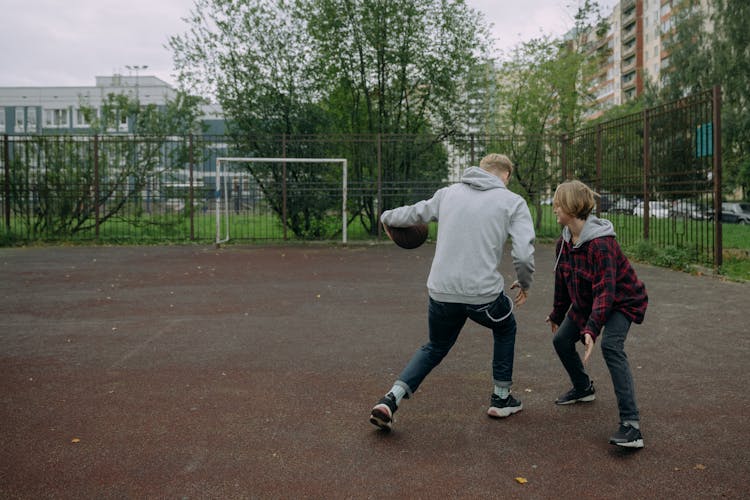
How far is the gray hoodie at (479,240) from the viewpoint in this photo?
388cm

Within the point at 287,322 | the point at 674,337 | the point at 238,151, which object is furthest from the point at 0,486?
the point at 238,151

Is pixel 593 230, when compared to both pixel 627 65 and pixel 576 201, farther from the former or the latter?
pixel 627 65

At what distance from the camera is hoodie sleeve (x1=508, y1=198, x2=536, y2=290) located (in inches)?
150

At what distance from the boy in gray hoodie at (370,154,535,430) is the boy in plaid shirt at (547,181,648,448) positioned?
0.99 ft

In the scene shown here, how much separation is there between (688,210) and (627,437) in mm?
9490

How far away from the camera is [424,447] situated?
3.76 meters

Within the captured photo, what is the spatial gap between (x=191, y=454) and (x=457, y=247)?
189 centimetres

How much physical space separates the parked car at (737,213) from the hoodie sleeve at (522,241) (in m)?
34.0

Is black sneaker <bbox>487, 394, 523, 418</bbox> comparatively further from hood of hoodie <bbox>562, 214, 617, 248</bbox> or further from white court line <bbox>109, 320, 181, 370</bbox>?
white court line <bbox>109, 320, 181, 370</bbox>

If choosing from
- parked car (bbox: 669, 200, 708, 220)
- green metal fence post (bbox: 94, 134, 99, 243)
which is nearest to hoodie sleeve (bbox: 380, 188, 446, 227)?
parked car (bbox: 669, 200, 708, 220)

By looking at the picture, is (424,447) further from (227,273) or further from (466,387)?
(227,273)

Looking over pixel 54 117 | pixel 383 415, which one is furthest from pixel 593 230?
pixel 54 117

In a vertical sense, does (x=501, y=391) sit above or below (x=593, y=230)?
below

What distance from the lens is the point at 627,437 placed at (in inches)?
144
